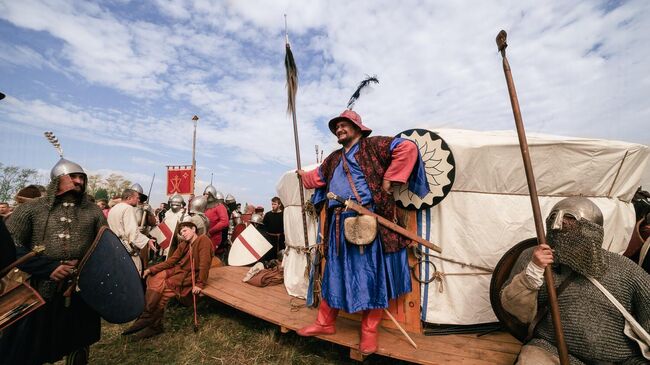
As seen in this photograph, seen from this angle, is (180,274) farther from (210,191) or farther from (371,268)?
(210,191)

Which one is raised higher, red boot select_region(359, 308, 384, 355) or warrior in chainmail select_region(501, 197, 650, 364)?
warrior in chainmail select_region(501, 197, 650, 364)

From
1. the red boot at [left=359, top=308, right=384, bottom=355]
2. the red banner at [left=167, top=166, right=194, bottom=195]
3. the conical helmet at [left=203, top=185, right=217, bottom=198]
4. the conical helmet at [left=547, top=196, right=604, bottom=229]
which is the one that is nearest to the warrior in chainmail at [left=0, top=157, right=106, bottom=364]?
the red boot at [left=359, top=308, right=384, bottom=355]

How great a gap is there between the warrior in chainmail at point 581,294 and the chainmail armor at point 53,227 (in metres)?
3.90

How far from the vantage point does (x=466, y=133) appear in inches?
144

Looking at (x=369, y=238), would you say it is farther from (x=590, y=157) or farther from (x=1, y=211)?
(x=1, y=211)

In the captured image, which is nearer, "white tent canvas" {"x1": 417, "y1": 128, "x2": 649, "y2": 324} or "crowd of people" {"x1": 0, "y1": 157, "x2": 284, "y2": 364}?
"crowd of people" {"x1": 0, "y1": 157, "x2": 284, "y2": 364}

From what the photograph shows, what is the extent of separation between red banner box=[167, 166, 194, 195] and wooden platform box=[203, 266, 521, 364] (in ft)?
34.4

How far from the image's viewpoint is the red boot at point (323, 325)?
3.08m

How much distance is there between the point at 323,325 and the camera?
3092 mm

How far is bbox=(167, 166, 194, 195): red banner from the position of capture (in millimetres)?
13617

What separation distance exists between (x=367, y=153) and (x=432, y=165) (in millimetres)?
780

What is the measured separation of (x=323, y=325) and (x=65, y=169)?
310 centimetres

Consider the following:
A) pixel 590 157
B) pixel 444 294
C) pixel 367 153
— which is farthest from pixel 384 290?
pixel 590 157

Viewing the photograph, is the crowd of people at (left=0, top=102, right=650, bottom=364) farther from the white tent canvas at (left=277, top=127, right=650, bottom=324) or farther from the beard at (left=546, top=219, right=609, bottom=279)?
the white tent canvas at (left=277, top=127, right=650, bottom=324)
